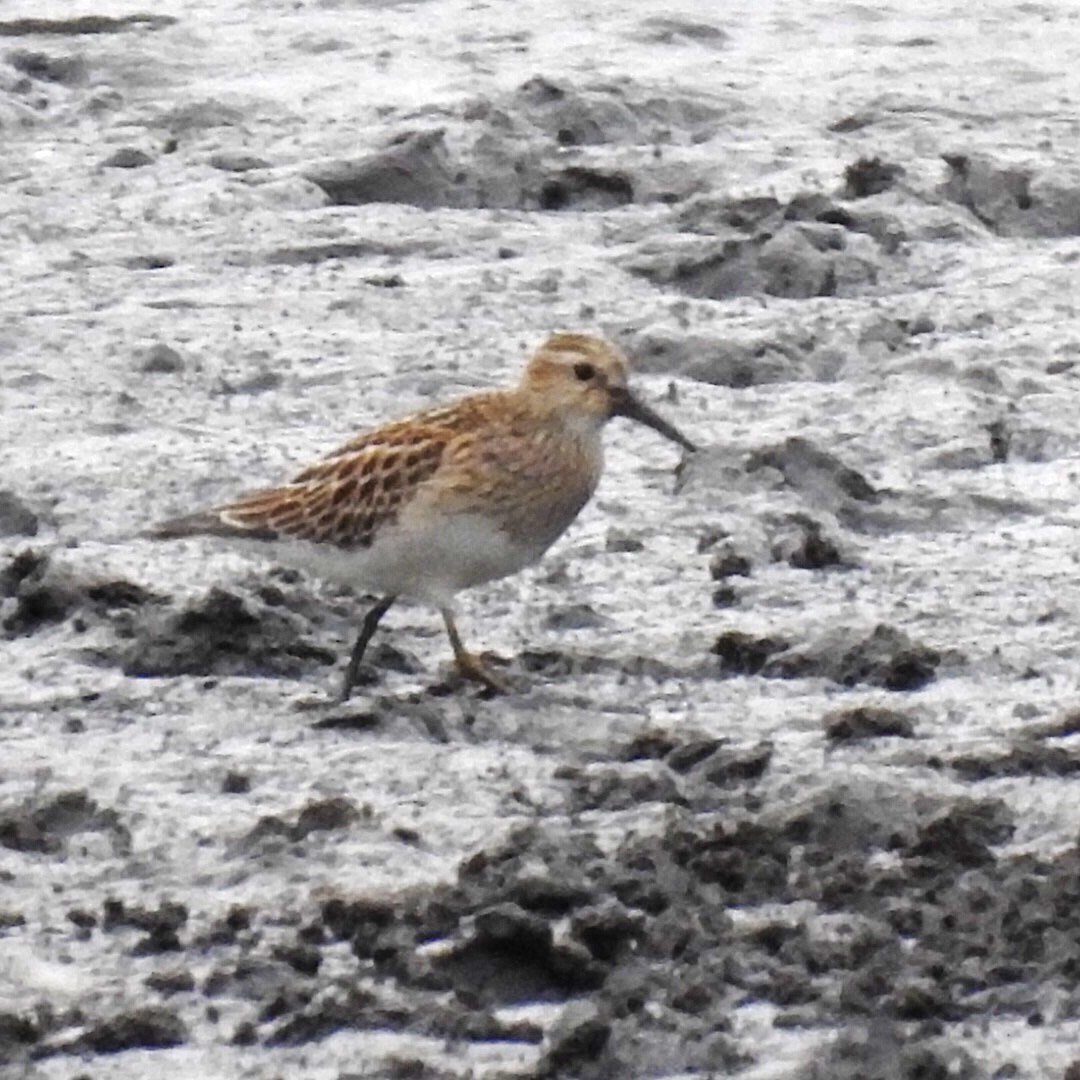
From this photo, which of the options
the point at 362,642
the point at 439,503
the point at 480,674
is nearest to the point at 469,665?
the point at 480,674

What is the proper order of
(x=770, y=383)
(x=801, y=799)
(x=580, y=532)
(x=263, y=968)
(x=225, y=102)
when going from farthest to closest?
(x=225, y=102), (x=770, y=383), (x=580, y=532), (x=801, y=799), (x=263, y=968)

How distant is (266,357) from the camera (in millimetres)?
10672

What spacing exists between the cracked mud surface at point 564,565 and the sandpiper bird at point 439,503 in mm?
235

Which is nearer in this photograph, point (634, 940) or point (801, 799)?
point (634, 940)

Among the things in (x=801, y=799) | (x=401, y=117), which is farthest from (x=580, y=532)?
(x=401, y=117)

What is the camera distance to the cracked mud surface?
6.48m

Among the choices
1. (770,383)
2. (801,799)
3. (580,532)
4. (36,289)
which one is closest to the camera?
(801,799)

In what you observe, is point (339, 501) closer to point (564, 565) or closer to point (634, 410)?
point (634, 410)

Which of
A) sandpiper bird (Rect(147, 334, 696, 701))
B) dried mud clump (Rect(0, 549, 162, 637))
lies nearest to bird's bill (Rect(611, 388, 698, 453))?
sandpiper bird (Rect(147, 334, 696, 701))

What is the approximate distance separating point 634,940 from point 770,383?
4089 millimetres

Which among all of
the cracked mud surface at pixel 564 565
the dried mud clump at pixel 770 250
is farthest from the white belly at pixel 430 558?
the dried mud clump at pixel 770 250

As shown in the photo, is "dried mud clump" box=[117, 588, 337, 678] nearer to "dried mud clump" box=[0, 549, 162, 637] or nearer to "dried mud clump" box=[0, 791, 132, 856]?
"dried mud clump" box=[0, 549, 162, 637]

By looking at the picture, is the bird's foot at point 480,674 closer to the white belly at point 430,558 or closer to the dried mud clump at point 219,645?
the white belly at point 430,558

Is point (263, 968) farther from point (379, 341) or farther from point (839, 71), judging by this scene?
point (839, 71)
